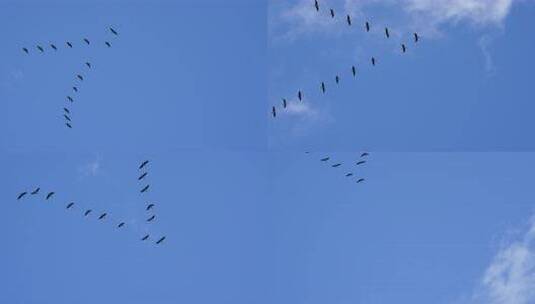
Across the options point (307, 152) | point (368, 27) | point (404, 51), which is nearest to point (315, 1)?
point (368, 27)

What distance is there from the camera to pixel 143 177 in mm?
16156

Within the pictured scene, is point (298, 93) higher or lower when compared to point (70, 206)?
higher

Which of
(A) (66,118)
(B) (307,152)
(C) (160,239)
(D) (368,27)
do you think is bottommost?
(C) (160,239)

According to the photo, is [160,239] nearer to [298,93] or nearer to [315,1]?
[298,93]

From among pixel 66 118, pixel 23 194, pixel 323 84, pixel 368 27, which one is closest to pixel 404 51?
pixel 368 27

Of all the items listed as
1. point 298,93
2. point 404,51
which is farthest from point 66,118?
point 404,51

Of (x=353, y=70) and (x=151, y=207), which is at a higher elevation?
(x=353, y=70)

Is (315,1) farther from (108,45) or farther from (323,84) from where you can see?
(108,45)

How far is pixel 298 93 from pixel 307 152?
1.31 m

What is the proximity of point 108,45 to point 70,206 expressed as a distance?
372 cm

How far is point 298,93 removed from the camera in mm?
15758

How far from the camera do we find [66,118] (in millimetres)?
15781

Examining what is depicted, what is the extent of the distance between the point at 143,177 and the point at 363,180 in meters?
4.95

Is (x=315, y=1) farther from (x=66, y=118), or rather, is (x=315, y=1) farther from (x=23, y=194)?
(x=23, y=194)
